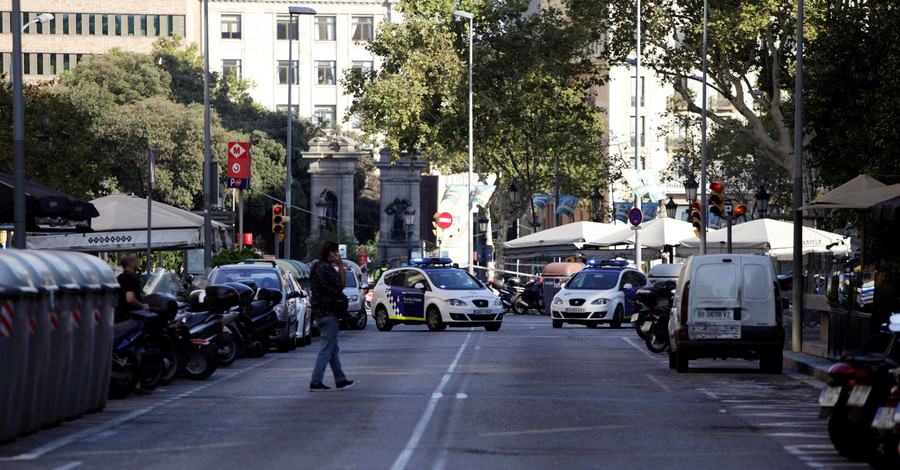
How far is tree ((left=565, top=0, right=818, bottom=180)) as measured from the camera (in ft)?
139

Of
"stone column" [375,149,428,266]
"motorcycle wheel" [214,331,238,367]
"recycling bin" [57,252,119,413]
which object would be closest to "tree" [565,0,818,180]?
"motorcycle wheel" [214,331,238,367]

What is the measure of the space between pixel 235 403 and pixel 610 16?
3483 centimetres

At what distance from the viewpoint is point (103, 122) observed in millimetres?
71312

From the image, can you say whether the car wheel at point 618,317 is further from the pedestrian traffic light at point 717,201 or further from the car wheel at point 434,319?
the car wheel at point 434,319

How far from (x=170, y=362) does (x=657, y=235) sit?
1184 inches

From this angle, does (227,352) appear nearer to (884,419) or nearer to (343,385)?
(343,385)

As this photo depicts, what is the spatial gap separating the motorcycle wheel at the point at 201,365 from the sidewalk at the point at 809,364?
27.8 feet

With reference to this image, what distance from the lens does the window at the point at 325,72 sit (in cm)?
11444

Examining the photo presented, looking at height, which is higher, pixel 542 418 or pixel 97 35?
pixel 97 35

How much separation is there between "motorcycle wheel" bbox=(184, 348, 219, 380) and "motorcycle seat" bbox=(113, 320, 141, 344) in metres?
2.46

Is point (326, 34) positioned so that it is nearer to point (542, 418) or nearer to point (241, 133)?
point (241, 133)

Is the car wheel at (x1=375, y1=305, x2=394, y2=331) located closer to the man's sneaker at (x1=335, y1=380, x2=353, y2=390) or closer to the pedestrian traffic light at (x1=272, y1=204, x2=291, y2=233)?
the pedestrian traffic light at (x1=272, y1=204, x2=291, y2=233)

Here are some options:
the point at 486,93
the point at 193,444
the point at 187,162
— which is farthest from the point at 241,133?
the point at 193,444

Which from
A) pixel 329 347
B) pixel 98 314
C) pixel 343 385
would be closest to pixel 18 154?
pixel 329 347
